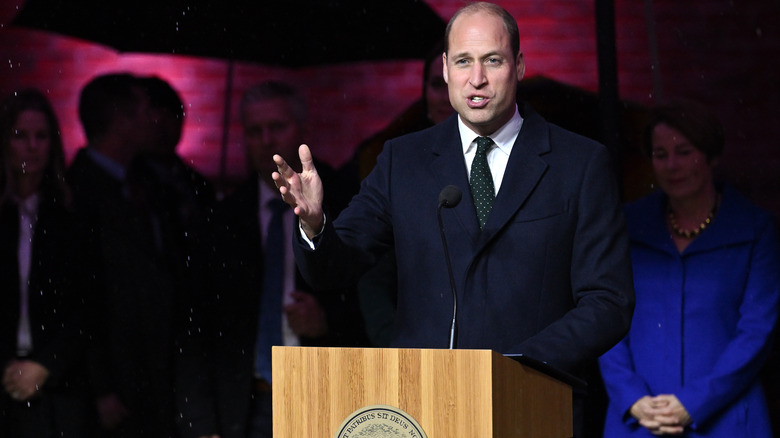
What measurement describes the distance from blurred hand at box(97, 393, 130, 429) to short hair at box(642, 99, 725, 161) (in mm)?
2036

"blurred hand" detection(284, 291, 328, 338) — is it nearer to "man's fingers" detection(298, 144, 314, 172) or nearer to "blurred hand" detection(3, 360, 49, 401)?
"blurred hand" detection(3, 360, 49, 401)

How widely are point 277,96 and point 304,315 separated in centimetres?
83

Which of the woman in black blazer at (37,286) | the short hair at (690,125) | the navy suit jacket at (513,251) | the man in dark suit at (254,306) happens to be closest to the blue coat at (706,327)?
the short hair at (690,125)

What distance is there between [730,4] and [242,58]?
6.30ft

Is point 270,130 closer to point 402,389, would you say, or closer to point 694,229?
point 694,229

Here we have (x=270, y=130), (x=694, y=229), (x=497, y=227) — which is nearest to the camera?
(x=497, y=227)

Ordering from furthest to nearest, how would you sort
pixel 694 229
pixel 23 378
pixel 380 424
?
pixel 23 378 < pixel 694 229 < pixel 380 424

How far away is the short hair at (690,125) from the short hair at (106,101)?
1.91 metres

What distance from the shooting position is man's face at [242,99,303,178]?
4.17 metres

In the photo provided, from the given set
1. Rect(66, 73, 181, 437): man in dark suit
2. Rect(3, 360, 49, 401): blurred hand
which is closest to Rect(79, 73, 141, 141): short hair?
Rect(66, 73, 181, 437): man in dark suit

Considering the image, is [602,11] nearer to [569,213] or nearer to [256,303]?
[256,303]

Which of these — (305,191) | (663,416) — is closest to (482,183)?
(305,191)

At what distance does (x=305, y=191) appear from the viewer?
6.69ft

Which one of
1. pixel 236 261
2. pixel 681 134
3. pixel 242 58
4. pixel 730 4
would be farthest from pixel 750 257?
pixel 242 58
